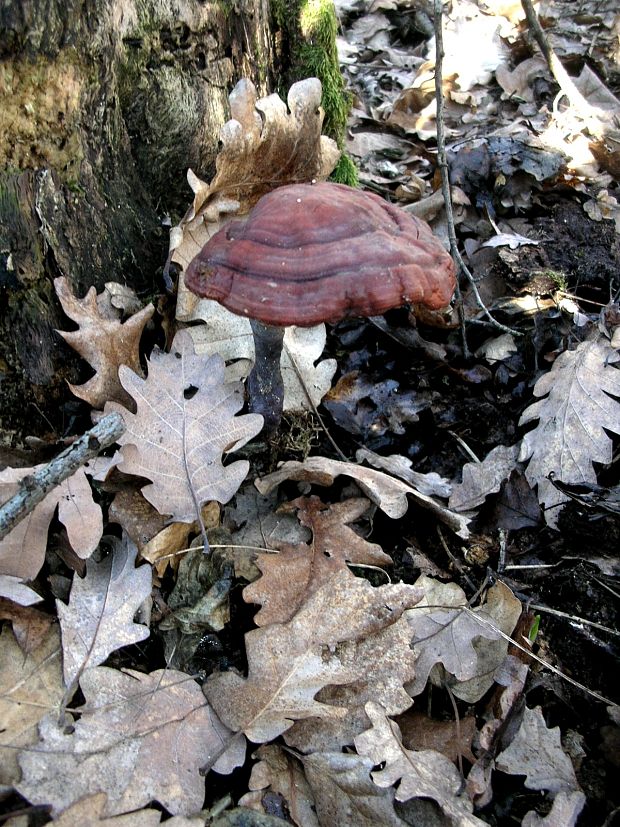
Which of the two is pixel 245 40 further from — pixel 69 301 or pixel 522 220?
pixel 522 220

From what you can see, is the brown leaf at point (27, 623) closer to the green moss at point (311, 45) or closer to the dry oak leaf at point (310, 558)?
the dry oak leaf at point (310, 558)

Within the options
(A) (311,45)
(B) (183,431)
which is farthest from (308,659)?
(A) (311,45)

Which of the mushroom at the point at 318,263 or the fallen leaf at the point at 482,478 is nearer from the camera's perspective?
the mushroom at the point at 318,263

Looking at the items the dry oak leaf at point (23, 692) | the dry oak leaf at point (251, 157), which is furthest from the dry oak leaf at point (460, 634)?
the dry oak leaf at point (251, 157)

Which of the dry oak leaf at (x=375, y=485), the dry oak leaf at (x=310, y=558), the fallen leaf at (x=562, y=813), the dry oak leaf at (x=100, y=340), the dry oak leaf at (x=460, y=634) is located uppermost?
the dry oak leaf at (x=100, y=340)

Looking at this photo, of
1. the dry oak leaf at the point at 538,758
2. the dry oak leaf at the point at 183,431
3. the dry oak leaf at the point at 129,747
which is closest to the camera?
the dry oak leaf at the point at 129,747

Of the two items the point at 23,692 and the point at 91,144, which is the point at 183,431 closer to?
the point at 23,692

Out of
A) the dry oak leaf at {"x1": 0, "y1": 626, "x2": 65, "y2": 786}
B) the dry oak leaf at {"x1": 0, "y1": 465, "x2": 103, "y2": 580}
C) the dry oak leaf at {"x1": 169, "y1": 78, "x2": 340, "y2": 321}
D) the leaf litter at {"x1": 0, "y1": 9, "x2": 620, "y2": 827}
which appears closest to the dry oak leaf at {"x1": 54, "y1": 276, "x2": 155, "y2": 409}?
the leaf litter at {"x1": 0, "y1": 9, "x2": 620, "y2": 827}
